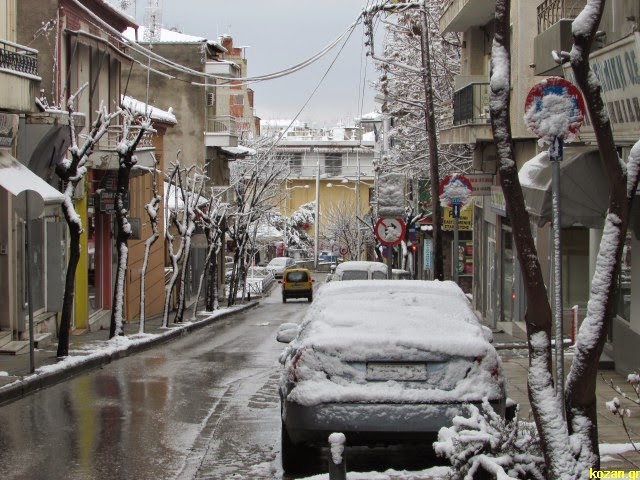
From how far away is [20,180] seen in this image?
60.5 ft

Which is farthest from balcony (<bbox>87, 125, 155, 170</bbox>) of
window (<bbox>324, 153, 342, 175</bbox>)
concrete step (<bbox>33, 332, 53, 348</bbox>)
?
window (<bbox>324, 153, 342, 175</bbox>)

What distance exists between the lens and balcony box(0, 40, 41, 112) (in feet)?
59.3

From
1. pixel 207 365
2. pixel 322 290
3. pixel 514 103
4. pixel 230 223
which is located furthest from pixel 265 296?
pixel 322 290

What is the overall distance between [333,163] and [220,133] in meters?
50.2

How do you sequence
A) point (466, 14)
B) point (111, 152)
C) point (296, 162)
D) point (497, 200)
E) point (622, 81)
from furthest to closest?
point (296, 162)
point (466, 14)
point (111, 152)
point (497, 200)
point (622, 81)

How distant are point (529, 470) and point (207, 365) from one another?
11460 millimetres

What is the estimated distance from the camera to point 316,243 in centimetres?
9188

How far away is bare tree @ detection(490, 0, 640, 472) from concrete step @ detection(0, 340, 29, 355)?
13.9m

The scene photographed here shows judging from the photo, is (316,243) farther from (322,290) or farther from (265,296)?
(322,290)

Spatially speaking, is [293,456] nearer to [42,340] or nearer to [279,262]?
[42,340]

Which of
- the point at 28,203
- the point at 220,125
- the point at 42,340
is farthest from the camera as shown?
the point at 220,125

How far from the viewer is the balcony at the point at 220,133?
189ft

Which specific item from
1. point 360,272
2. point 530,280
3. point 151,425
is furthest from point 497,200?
point 530,280

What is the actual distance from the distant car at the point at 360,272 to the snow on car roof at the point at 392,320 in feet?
63.8
